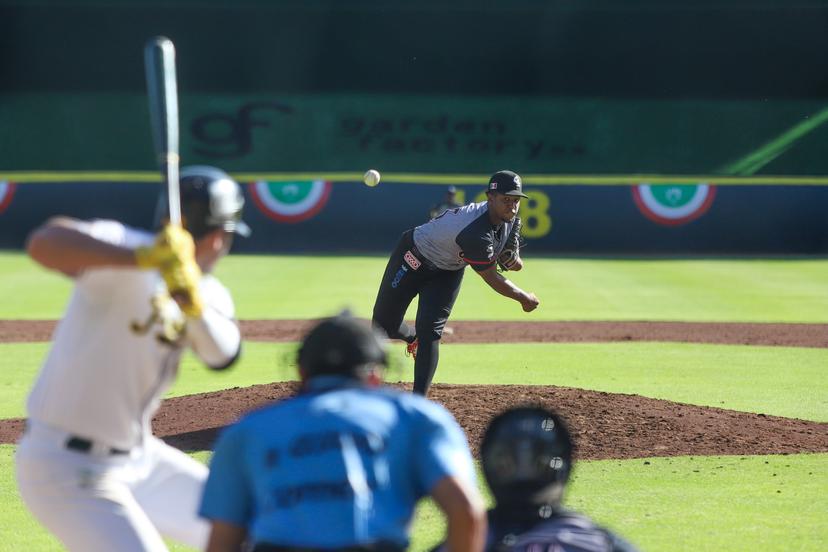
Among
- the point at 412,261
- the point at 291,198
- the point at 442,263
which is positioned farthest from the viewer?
the point at 291,198

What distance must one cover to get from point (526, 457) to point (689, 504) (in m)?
4.15

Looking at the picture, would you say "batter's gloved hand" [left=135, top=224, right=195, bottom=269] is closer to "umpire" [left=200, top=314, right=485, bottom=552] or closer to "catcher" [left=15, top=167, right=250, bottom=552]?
"catcher" [left=15, top=167, right=250, bottom=552]

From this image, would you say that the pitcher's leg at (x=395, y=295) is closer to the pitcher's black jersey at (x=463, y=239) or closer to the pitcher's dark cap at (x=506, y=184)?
the pitcher's black jersey at (x=463, y=239)

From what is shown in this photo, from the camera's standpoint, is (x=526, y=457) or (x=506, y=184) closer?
(x=526, y=457)

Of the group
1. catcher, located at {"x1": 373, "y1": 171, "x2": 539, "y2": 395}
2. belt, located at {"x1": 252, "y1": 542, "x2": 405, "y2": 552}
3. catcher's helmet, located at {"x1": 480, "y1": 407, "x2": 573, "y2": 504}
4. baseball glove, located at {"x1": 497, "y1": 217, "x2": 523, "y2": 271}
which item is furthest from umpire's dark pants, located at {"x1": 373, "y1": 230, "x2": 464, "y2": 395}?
belt, located at {"x1": 252, "y1": 542, "x2": 405, "y2": 552}

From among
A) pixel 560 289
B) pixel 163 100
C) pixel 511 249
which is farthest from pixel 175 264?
pixel 560 289

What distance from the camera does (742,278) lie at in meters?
22.4

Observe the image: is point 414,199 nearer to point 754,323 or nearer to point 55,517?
point 754,323

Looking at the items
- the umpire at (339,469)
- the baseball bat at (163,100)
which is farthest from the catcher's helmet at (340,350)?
the baseball bat at (163,100)

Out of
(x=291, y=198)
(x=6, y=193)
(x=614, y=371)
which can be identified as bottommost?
(x=614, y=371)

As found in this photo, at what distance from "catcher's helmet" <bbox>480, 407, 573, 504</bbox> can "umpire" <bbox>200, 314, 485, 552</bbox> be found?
160 millimetres

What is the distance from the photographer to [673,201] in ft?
89.0

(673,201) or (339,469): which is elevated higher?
(673,201)

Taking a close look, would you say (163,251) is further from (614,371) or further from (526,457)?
(614,371)
